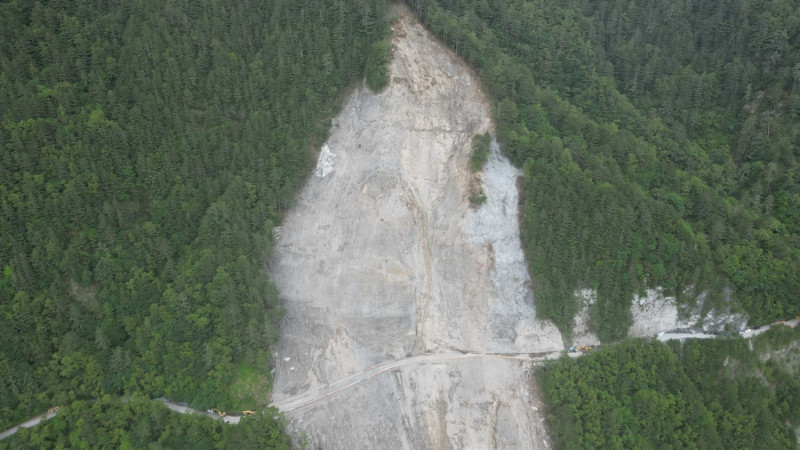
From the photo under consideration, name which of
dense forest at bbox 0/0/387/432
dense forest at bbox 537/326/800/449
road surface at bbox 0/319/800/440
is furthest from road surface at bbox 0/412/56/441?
dense forest at bbox 537/326/800/449

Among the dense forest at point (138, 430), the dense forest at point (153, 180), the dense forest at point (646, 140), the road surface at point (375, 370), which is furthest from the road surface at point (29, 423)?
the dense forest at point (646, 140)

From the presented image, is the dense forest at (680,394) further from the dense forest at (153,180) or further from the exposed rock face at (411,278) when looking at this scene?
the dense forest at (153,180)

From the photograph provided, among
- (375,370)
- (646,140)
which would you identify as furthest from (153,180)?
(646,140)

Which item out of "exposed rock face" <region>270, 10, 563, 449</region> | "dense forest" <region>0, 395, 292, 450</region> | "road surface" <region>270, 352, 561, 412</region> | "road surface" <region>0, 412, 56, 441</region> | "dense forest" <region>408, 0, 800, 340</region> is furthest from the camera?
"dense forest" <region>408, 0, 800, 340</region>

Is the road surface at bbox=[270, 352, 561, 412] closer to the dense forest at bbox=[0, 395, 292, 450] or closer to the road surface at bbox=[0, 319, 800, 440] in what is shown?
the road surface at bbox=[0, 319, 800, 440]

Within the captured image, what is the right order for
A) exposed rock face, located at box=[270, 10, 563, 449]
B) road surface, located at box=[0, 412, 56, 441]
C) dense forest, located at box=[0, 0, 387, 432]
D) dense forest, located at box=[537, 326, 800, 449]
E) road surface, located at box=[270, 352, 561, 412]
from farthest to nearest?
exposed rock face, located at box=[270, 10, 563, 449]
road surface, located at box=[270, 352, 561, 412]
dense forest, located at box=[537, 326, 800, 449]
dense forest, located at box=[0, 0, 387, 432]
road surface, located at box=[0, 412, 56, 441]

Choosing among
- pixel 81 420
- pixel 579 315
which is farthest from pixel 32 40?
pixel 579 315

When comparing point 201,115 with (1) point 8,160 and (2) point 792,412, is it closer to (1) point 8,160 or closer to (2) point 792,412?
(1) point 8,160
